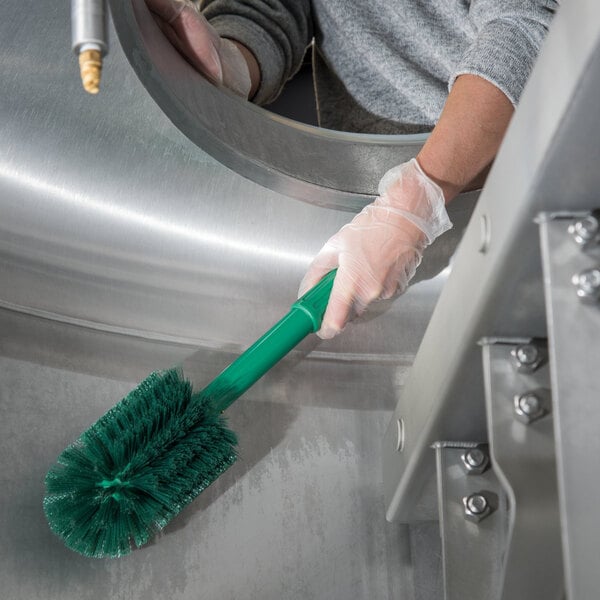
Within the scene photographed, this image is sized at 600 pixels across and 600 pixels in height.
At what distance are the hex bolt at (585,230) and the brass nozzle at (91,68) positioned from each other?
275mm

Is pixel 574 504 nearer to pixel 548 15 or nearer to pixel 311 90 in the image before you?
pixel 548 15

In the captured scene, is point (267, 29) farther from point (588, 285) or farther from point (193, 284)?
point (588, 285)

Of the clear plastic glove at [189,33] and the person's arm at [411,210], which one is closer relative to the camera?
the person's arm at [411,210]

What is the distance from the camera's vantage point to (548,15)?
93 centimetres

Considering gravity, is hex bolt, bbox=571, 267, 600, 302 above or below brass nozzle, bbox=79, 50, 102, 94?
below

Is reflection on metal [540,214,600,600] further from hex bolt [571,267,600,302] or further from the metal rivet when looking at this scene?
the metal rivet

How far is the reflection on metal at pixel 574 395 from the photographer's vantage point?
43 centimetres

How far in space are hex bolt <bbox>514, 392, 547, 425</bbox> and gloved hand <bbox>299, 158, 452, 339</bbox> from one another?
0.97ft

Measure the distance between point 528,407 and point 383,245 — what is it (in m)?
0.32

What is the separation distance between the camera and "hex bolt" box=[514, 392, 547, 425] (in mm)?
563

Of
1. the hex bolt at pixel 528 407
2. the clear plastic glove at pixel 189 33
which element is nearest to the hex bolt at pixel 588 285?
the hex bolt at pixel 528 407

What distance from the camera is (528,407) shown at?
563 mm

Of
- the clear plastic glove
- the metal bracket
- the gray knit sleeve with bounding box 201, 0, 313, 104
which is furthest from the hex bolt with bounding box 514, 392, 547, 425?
the gray knit sleeve with bounding box 201, 0, 313, 104

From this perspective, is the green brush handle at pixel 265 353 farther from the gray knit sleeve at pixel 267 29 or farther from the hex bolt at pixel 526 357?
the gray knit sleeve at pixel 267 29
